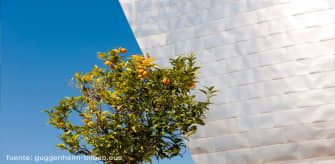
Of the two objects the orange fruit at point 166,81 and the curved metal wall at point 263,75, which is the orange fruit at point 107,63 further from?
the curved metal wall at point 263,75

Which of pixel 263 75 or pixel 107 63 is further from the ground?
pixel 263 75

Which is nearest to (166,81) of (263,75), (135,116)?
(135,116)

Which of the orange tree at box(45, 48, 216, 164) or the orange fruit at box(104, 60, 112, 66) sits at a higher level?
the orange fruit at box(104, 60, 112, 66)

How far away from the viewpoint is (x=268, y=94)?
4.95 meters

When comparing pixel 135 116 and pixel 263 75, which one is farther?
pixel 263 75

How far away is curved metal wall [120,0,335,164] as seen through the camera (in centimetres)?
472

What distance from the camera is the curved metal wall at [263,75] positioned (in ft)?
15.5

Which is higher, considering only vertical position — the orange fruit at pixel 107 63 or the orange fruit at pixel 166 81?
the orange fruit at pixel 107 63

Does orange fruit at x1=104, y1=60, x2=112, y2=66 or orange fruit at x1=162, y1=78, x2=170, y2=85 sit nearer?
orange fruit at x1=162, y1=78, x2=170, y2=85

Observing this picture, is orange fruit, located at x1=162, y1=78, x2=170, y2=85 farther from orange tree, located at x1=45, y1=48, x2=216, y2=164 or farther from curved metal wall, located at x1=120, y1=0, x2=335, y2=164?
curved metal wall, located at x1=120, y1=0, x2=335, y2=164

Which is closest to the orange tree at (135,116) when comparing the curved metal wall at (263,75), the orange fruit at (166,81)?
the orange fruit at (166,81)

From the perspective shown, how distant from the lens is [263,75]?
5.03 m

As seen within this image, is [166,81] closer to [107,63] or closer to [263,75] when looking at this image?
[107,63]

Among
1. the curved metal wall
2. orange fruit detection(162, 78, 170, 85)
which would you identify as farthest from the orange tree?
the curved metal wall
